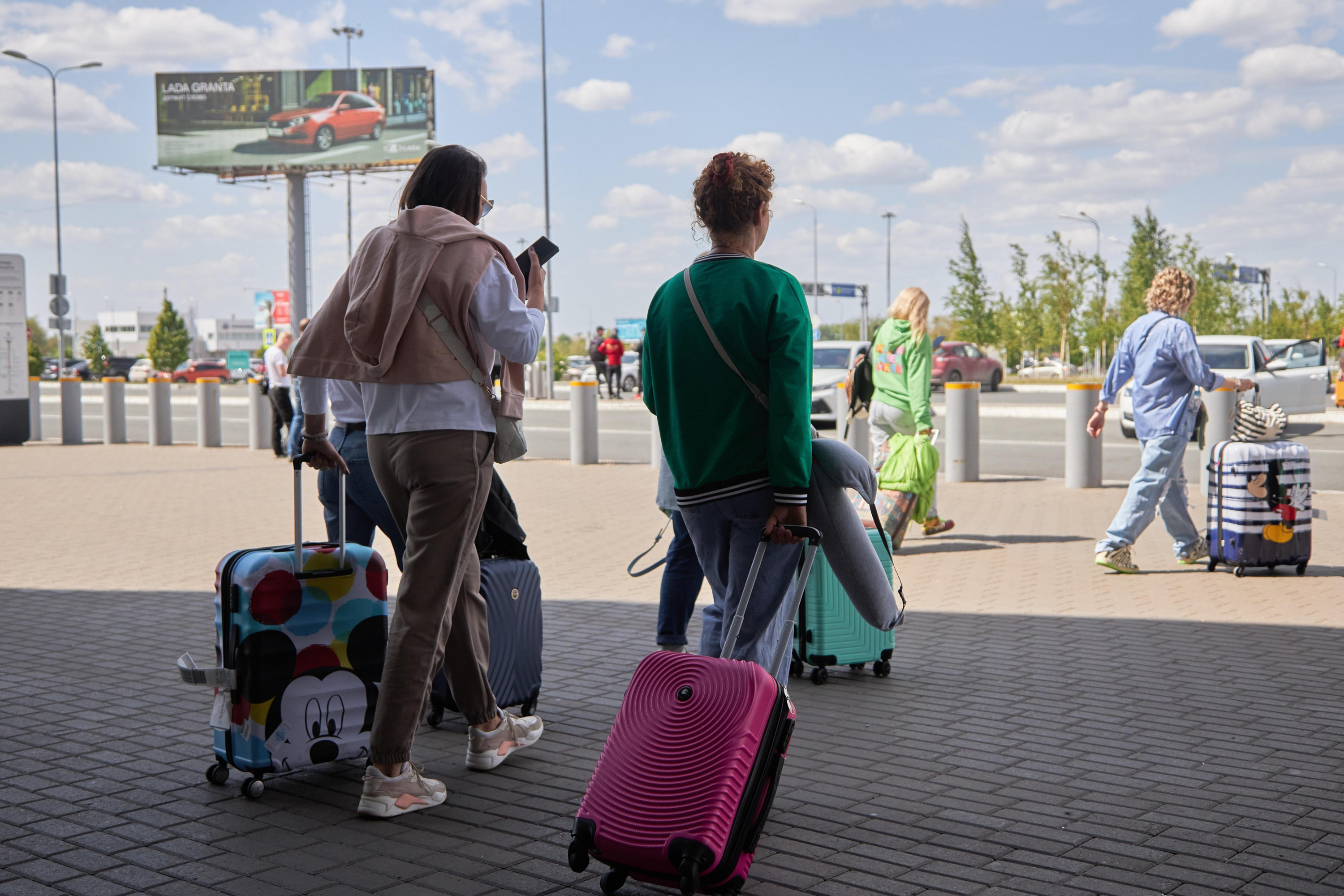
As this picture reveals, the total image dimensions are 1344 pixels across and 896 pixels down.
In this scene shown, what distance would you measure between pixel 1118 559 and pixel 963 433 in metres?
5.88

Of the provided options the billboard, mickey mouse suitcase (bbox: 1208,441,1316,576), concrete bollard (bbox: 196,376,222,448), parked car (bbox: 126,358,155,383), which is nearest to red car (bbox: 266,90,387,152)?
the billboard

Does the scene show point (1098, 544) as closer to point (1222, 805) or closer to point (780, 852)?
point (1222, 805)

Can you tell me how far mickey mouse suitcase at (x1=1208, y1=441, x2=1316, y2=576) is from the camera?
7.78 meters

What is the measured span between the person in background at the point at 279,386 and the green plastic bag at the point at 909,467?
1030 cm

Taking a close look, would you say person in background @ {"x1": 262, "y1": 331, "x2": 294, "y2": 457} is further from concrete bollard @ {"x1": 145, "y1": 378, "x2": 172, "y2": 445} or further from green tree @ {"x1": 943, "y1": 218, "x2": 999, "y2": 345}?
green tree @ {"x1": 943, "y1": 218, "x2": 999, "y2": 345}

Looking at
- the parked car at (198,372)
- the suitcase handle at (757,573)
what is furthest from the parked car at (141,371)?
the suitcase handle at (757,573)

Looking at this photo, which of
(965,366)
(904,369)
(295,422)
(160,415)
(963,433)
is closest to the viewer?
(904,369)

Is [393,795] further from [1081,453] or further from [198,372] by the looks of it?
[198,372]

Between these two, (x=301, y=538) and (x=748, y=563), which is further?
(x=301, y=538)

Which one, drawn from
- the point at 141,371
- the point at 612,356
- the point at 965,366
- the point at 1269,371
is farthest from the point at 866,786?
the point at 141,371

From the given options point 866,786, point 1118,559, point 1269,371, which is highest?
point 1269,371

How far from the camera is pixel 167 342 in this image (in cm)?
8312

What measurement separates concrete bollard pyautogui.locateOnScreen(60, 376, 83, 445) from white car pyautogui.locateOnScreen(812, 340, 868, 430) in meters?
12.1

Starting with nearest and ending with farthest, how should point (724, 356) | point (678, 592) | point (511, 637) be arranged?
point (724, 356)
point (511, 637)
point (678, 592)
